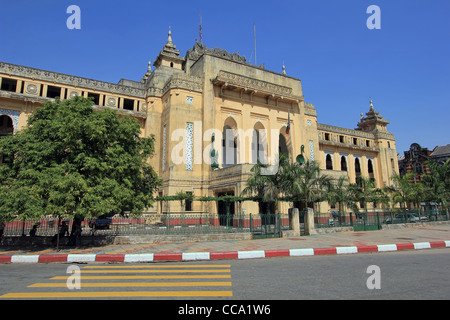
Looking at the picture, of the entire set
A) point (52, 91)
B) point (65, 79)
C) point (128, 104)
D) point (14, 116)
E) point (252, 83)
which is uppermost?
point (252, 83)

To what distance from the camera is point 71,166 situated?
1220cm

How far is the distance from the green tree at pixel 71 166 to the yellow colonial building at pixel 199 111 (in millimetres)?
10581

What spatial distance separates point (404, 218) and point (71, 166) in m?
22.4

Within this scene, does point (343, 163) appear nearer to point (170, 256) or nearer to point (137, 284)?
point (170, 256)

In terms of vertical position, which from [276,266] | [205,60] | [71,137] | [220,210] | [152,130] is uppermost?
[205,60]

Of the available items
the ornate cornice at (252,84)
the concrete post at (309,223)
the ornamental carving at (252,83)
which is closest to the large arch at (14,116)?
the ornate cornice at (252,84)

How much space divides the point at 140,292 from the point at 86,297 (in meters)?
0.88

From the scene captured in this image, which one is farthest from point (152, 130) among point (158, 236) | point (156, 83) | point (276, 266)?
point (276, 266)

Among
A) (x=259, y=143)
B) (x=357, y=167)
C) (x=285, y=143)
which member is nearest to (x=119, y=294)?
(x=259, y=143)

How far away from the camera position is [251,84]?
29.5m

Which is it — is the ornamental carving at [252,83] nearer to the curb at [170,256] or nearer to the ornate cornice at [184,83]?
the ornate cornice at [184,83]

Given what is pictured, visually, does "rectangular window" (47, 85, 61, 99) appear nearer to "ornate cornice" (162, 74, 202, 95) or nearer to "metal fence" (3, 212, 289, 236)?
"ornate cornice" (162, 74, 202, 95)

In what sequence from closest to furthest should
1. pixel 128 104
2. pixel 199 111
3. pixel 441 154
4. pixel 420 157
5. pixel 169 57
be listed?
pixel 199 111 → pixel 128 104 → pixel 169 57 → pixel 441 154 → pixel 420 157
